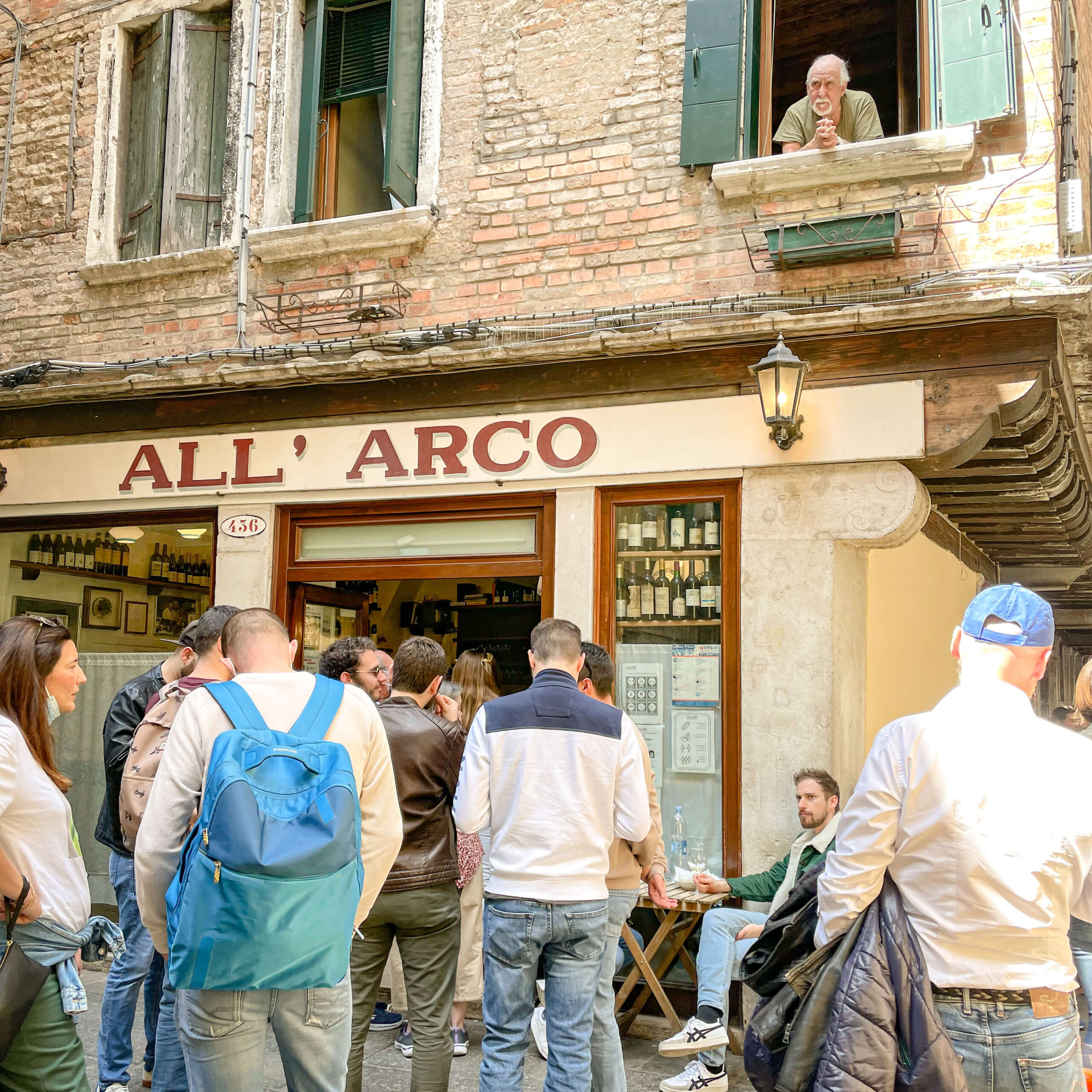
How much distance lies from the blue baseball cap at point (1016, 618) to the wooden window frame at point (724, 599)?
3.40 meters

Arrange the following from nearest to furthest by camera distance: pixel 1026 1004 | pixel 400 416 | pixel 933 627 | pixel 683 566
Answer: pixel 1026 1004 → pixel 683 566 → pixel 400 416 → pixel 933 627

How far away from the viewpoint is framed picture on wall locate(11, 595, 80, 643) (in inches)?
339

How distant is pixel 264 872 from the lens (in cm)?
292

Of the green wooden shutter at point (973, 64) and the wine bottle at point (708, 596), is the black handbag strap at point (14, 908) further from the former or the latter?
the green wooden shutter at point (973, 64)

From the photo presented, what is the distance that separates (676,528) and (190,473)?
3.46 m

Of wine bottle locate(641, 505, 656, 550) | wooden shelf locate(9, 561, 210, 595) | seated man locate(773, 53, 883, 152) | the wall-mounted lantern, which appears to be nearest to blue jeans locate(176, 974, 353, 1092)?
the wall-mounted lantern

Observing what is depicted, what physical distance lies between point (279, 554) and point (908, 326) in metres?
4.29

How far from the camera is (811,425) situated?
6.25 metres

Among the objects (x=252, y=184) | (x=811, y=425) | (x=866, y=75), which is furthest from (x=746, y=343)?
(x=252, y=184)

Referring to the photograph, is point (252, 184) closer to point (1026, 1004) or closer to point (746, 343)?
point (746, 343)

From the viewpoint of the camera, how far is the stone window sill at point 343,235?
24.4 feet

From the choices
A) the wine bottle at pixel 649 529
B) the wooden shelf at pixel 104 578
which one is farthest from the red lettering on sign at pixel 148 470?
the wine bottle at pixel 649 529

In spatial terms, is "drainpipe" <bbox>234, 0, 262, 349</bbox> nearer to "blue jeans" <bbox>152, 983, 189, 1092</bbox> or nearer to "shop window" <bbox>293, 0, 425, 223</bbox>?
"shop window" <bbox>293, 0, 425, 223</bbox>

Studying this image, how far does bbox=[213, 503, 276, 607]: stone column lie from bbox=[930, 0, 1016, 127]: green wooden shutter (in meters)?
4.86
